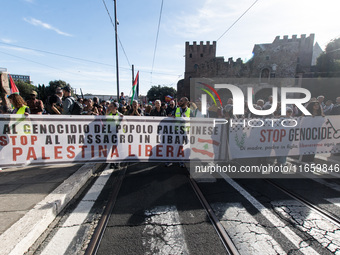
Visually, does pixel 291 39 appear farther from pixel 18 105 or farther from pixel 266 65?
pixel 18 105

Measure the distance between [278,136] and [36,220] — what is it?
5.49 meters

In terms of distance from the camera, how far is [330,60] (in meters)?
36.8

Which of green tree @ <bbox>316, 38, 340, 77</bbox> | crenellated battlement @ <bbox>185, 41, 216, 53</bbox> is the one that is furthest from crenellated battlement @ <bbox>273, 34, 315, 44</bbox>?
crenellated battlement @ <bbox>185, 41, 216, 53</bbox>

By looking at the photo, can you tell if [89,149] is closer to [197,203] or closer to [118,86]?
[197,203]

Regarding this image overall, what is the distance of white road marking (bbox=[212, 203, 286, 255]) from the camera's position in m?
2.41

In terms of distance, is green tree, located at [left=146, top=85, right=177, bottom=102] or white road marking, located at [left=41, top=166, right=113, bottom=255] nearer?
white road marking, located at [left=41, top=166, right=113, bottom=255]

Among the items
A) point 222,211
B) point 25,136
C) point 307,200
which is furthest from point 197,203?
point 25,136

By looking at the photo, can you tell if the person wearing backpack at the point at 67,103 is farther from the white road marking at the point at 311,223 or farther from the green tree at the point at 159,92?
the green tree at the point at 159,92

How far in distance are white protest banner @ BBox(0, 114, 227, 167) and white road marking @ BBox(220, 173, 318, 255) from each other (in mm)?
1466

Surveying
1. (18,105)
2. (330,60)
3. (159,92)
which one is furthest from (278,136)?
(159,92)

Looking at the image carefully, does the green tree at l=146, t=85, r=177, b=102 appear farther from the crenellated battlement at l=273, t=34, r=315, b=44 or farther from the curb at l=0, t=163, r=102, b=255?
the curb at l=0, t=163, r=102, b=255

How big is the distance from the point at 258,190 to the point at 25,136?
5.15 metres

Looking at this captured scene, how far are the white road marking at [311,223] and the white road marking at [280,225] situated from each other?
0.62 ft

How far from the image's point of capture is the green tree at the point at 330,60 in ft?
112
